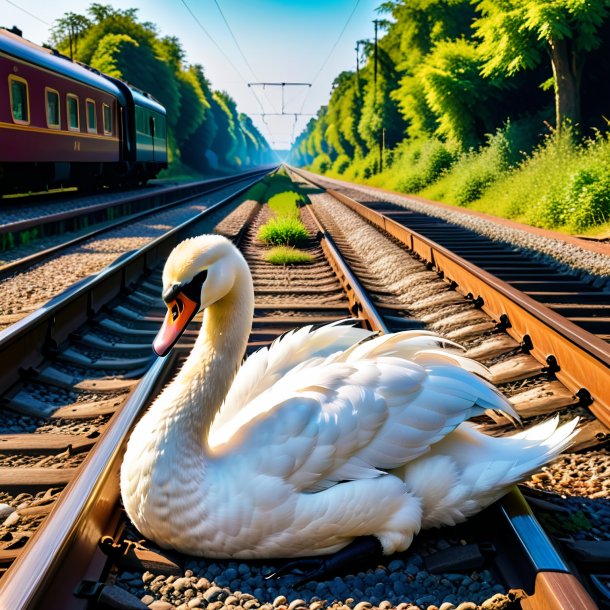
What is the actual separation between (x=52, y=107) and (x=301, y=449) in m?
15.9

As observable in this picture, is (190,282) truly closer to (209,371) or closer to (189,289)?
(189,289)

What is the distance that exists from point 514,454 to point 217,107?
93003mm

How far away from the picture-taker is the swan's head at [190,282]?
2.30 metres

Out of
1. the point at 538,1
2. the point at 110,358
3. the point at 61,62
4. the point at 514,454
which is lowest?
the point at 110,358

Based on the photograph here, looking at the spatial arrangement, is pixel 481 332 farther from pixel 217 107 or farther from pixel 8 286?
pixel 217 107

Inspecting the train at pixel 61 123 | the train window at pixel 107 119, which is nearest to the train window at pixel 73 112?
the train at pixel 61 123

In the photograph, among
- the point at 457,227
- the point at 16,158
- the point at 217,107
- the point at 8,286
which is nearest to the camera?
the point at 8,286

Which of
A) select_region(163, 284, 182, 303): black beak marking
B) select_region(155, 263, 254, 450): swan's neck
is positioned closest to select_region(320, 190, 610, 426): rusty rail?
select_region(155, 263, 254, 450): swan's neck

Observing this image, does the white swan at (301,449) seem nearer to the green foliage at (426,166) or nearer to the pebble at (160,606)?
the pebble at (160,606)

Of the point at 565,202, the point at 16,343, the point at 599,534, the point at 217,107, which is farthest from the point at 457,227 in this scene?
the point at 217,107

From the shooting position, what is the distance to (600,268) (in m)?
8.07

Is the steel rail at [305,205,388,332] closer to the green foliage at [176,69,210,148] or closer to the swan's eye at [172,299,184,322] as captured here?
the swan's eye at [172,299,184,322]

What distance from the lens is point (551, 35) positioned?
58.3 feet

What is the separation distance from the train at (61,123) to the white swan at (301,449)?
1266cm
